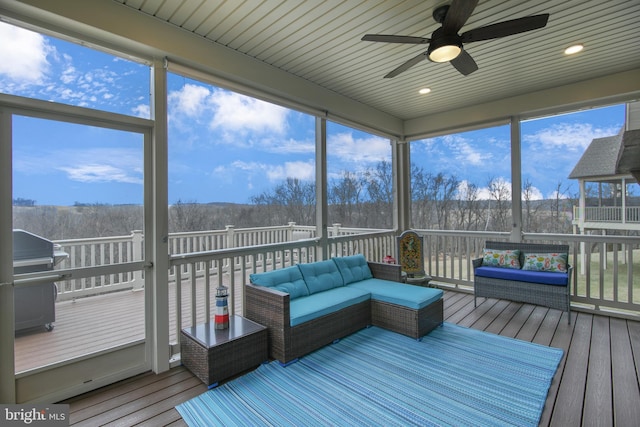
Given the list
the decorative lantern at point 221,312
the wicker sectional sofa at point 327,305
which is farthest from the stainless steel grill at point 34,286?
the wicker sectional sofa at point 327,305

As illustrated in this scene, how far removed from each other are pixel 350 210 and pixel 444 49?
305 centimetres

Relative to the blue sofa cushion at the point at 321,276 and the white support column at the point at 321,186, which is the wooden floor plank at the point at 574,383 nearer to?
the blue sofa cushion at the point at 321,276

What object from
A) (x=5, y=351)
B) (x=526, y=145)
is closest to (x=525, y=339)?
(x=526, y=145)

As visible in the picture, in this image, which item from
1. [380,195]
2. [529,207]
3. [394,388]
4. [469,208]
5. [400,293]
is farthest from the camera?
[380,195]

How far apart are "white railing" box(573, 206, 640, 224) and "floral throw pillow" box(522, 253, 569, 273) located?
80 cm

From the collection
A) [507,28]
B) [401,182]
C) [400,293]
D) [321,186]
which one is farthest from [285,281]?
[401,182]

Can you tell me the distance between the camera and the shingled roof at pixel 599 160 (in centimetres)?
403

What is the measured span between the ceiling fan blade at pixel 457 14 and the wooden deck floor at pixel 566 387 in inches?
112

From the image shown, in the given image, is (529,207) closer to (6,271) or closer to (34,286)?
(34,286)

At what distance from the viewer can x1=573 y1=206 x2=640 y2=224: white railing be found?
3930mm

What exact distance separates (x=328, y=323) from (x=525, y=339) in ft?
7.14

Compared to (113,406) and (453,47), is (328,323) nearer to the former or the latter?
(113,406)

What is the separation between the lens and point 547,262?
3.98 meters

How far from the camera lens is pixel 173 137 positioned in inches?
118
